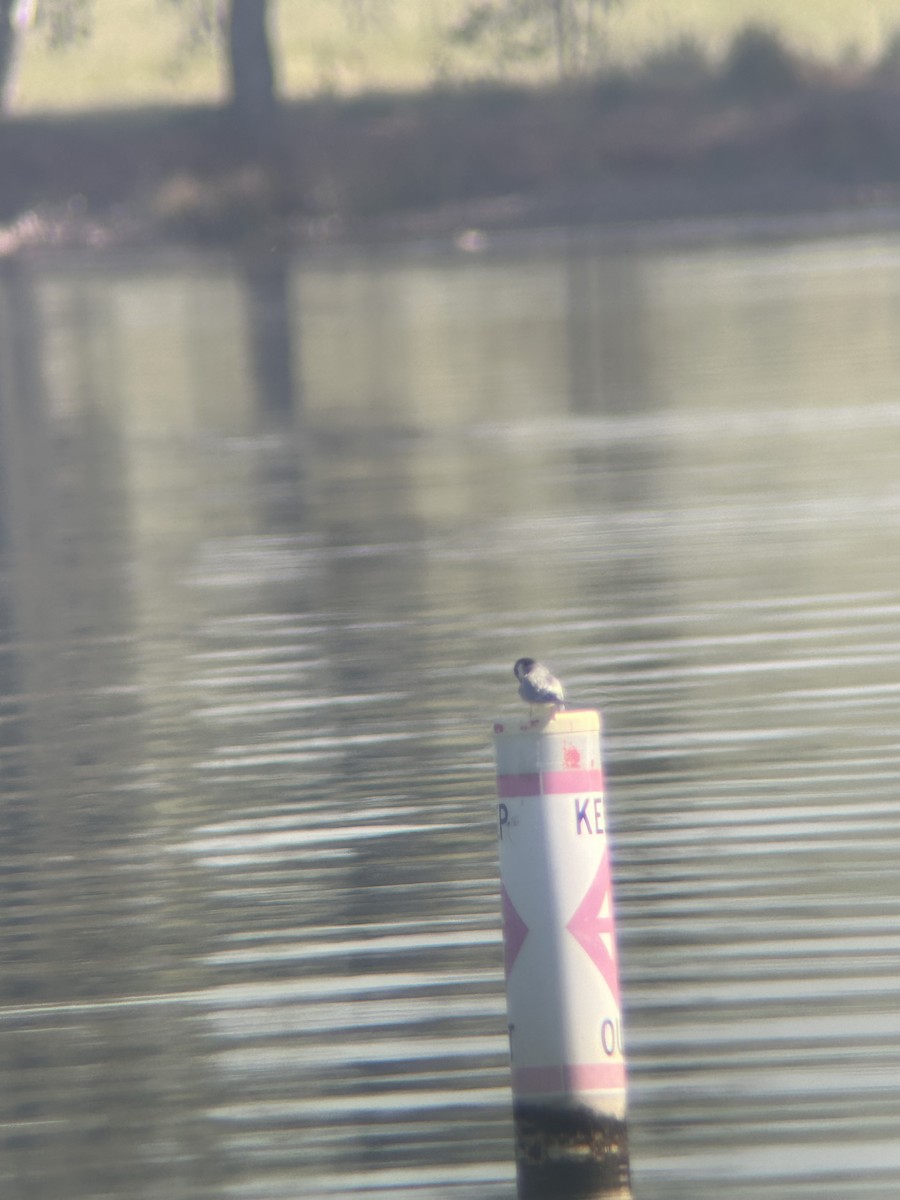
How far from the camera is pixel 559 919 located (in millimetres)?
3980

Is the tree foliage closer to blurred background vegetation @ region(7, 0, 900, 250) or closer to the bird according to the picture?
blurred background vegetation @ region(7, 0, 900, 250)

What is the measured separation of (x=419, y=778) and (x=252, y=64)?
45.1 m

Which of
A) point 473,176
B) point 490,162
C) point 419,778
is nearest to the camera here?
point 419,778

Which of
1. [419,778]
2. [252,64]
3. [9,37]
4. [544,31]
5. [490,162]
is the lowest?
[419,778]

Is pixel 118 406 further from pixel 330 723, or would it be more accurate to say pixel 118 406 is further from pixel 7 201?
pixel 7 201

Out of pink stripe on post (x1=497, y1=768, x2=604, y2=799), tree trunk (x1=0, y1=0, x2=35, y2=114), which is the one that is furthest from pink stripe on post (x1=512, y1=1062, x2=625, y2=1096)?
tree trunk (x1=0, y1=0, x2=35, y2=114)

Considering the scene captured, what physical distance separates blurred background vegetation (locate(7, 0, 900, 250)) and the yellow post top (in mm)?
40594

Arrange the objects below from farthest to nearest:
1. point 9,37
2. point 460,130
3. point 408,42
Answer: point 408,42 → point 9,37 → point 460,130

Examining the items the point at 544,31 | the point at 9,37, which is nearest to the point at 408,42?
the point at 544,31

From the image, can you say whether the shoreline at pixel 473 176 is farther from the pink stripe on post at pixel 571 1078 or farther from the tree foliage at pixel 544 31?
the pink stripe on post at pixel 571 1078

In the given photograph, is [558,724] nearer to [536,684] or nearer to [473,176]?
[536,684]

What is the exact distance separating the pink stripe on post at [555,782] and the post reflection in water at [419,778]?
0.68 m

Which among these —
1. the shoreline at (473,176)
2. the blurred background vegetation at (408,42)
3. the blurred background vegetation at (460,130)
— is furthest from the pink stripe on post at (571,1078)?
the blurred background vegetation at (408,42)

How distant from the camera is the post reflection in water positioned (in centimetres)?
454
